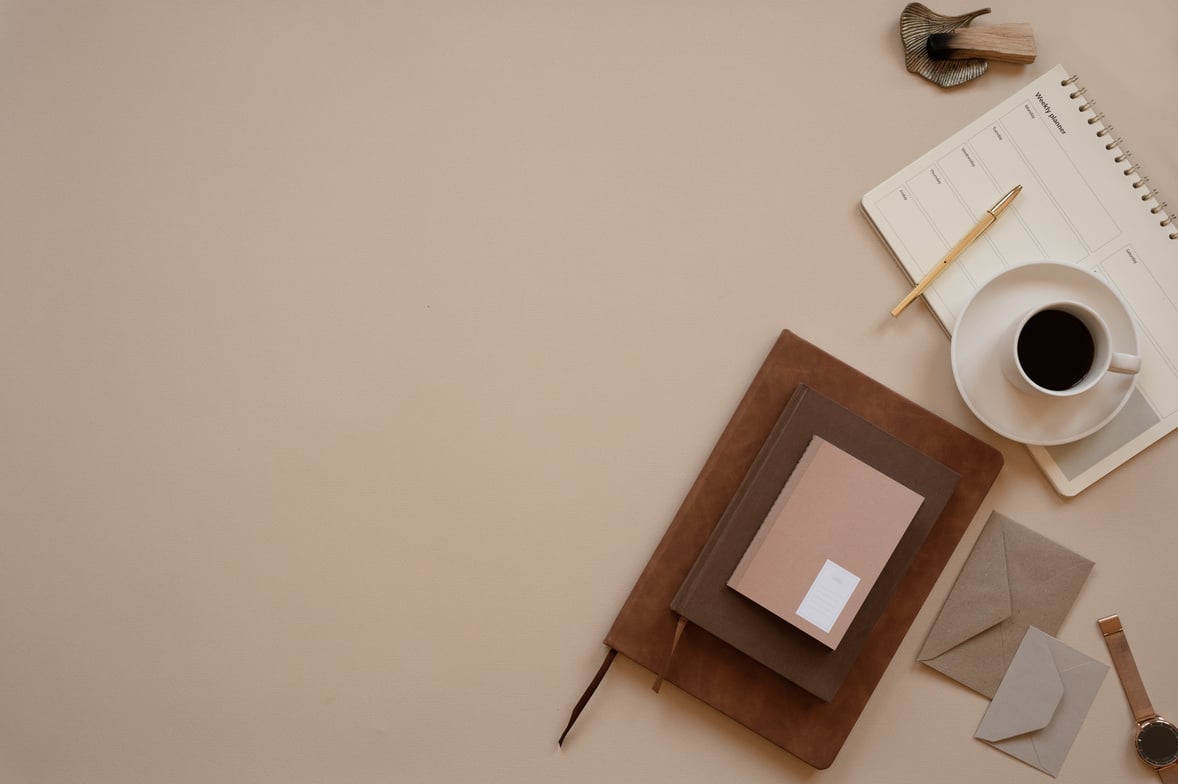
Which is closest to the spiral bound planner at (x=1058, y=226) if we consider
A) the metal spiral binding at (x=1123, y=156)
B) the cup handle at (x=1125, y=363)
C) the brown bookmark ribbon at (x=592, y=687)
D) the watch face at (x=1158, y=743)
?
the metal spiral binding at (x=1123, y=156)

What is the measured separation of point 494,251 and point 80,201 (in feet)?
1.37

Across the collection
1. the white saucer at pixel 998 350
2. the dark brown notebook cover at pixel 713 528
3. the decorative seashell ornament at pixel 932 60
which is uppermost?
the decorative seashell ornament at pixel 932 60

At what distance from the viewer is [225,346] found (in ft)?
2.75

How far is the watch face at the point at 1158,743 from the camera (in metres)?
0.82

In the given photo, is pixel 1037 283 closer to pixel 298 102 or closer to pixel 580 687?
pixel 580 687

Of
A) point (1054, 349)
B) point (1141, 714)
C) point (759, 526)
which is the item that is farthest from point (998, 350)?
point (1141, 714)

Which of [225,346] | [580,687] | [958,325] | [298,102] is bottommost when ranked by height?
[580,687]

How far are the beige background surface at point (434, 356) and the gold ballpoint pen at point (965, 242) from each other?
0.02 meters

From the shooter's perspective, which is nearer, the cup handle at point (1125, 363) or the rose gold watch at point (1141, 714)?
the cup handle at point (1125, 363)

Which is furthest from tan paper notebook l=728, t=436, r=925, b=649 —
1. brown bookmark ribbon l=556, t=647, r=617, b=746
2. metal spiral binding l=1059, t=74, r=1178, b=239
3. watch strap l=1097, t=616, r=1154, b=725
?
metal spiral binding l=1059, t=74, r=1178, b=239

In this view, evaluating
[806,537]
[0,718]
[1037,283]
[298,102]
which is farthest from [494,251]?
[0,718]

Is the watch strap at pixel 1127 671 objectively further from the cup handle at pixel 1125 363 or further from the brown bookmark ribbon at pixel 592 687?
the brown bookmark ribbon at pixel 592 687

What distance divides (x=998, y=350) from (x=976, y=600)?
0.80 feet

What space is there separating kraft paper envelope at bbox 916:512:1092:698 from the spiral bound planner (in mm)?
68
